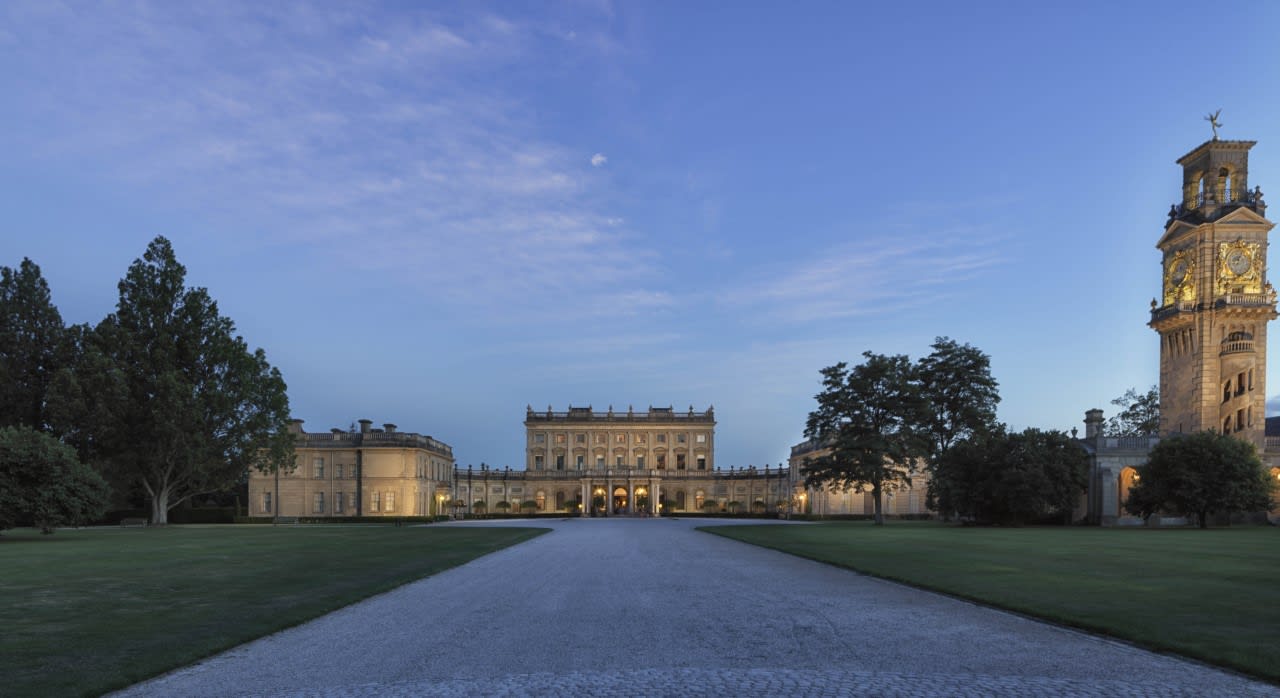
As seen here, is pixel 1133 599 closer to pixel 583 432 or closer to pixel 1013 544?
pixel 1013 544

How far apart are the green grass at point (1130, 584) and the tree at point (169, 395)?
35.2m

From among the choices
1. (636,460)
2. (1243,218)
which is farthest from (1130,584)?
(636,460)

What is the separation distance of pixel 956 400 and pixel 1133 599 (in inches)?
2062

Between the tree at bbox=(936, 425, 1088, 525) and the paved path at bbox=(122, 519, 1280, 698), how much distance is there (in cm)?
3807

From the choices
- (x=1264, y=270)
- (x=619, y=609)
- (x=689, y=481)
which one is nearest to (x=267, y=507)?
(x=689, y=481)

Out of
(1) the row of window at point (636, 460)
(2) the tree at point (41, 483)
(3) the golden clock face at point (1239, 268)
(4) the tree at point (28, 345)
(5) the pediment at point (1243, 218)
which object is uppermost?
(5) the pediment at point (1243, 218)

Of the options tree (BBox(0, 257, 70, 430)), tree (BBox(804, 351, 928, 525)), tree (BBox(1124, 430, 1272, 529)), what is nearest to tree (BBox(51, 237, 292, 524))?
tree (BBox(0, 257, 70, 430))

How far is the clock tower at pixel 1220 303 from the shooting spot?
194ft

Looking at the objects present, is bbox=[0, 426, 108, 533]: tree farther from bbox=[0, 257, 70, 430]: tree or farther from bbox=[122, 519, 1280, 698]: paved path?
bbox=[122, 519, 1280, 698]: paved path

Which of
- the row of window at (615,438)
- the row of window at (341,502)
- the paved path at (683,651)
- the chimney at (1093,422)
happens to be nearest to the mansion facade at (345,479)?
the row of window at (341,502)

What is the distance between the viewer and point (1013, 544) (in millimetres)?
28953

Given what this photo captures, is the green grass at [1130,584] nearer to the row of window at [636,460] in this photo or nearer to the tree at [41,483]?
the tree at [41,483]

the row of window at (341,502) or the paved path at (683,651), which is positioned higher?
the paved path at (683,651)

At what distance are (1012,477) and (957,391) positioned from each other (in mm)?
15000
